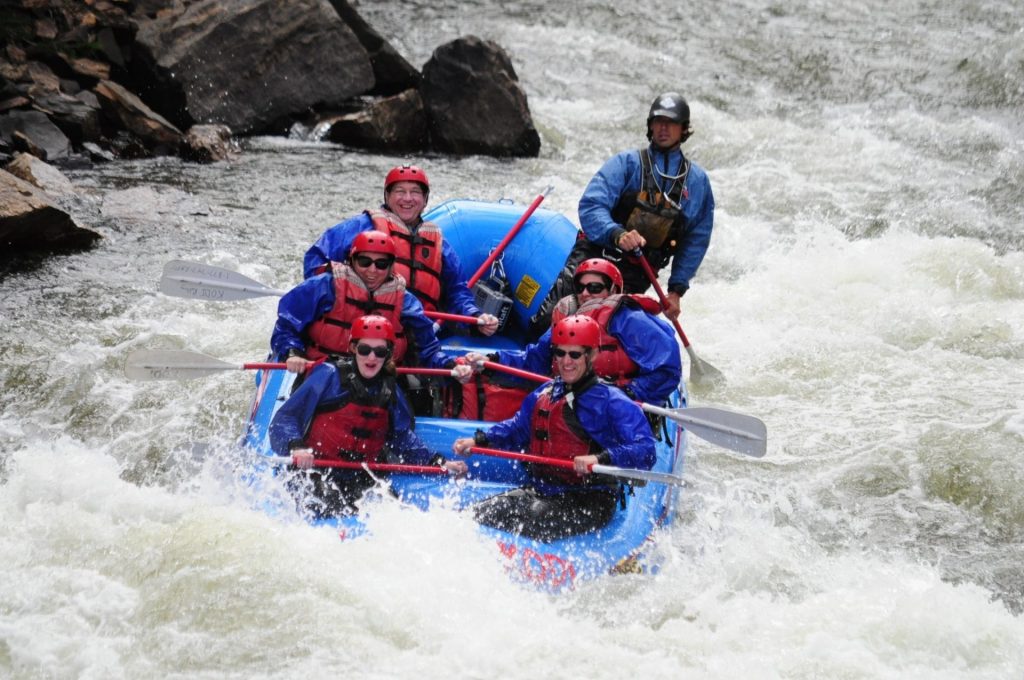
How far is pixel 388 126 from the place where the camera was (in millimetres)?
11453

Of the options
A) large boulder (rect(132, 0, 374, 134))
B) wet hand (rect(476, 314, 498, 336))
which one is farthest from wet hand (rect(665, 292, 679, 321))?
large boulder (rect(132, 0, 374, 134))

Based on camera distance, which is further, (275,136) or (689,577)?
(275,136)

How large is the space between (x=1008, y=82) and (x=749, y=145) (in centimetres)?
354

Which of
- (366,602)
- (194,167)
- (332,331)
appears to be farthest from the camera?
(194,167)

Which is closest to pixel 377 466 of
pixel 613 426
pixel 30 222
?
pixel 613 426

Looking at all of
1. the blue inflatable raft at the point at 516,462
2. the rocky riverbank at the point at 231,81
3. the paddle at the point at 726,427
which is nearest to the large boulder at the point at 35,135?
the rocky riverbank at the point at 231,81

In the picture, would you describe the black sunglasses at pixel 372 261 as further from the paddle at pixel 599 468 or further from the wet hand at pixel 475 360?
the paddle at pixel 599 468

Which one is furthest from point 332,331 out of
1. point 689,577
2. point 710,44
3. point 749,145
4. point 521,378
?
point 710,44

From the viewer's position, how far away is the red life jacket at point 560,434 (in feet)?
16.7

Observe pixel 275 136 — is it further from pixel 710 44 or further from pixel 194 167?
pixel 710 44

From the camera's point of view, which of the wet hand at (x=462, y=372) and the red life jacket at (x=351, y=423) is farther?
the wet hand at (x=462, y=372)

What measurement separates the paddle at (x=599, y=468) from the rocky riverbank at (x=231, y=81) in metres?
6.33

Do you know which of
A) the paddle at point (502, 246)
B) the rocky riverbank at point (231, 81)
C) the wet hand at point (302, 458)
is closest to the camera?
the wet hand at point (302, 458)

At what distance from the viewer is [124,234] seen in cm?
902
